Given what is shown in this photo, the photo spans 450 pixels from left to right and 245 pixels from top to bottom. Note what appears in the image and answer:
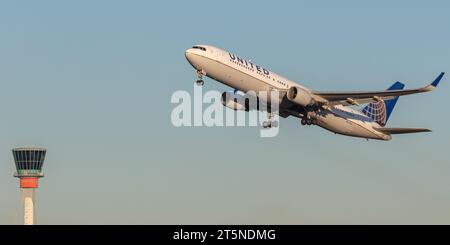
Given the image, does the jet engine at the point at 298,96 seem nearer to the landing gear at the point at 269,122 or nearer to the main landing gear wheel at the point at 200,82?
the landing gear at the point at 269,122

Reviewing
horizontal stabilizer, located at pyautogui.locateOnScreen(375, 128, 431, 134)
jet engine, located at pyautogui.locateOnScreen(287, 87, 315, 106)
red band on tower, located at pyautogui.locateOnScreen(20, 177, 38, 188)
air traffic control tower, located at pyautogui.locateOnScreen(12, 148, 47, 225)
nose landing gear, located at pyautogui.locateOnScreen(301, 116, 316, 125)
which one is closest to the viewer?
jet engine, located at pyautogui.locateOnScreen(287, 87, 315, 106)

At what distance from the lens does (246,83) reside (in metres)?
69.8

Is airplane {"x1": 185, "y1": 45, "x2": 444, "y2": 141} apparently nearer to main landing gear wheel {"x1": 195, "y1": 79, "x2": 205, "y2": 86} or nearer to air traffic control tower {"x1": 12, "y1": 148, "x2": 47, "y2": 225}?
main landing gear wheel {"x1": 195, "y1": 79, "x2": 205, "y2": 86}

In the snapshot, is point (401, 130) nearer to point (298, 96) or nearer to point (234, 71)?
point (298, 96)

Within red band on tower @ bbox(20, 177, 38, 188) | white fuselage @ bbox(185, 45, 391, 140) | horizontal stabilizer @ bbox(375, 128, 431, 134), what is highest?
red band on tower @ bbox(20, 177, 38, 188)

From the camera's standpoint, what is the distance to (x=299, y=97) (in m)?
72.4

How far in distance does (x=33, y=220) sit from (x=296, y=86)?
11815 cm

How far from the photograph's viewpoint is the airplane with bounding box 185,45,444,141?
68875 millimetres

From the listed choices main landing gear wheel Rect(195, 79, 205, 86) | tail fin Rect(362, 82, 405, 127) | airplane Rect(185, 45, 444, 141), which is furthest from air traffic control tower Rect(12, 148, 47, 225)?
main landing gear wheel Rect(195, 79, 205, 86)

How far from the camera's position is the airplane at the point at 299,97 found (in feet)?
226
